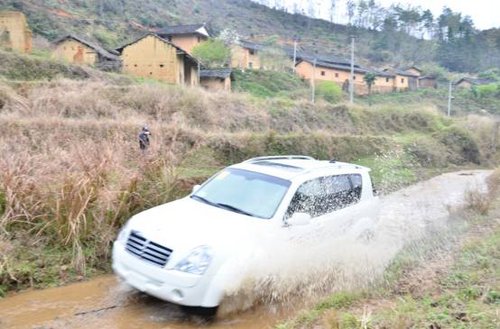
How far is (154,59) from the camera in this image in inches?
1487

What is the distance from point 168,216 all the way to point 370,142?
2337cm

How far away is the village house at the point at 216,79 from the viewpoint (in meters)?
41.1

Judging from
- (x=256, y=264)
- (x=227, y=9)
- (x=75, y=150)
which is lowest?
(x=256, y=264)

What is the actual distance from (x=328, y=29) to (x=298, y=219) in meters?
101

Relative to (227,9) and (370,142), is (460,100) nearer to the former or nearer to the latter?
(370,142)

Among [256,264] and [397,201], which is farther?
[397,201]

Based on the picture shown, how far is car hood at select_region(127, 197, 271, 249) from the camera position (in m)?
5.49

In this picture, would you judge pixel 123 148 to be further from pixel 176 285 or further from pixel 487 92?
pixel 487 92

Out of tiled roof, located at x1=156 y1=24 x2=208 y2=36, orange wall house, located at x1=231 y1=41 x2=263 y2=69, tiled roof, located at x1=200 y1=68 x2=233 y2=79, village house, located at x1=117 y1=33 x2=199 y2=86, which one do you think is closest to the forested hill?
tiled roof, located at x1=156 y1=24 x2=208 y2=36

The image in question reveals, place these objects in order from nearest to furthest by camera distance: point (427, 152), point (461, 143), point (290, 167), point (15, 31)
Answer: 1. point (290, 167)
2. point (427, 152)
3. point (461, 143)
4. point (15, 31)

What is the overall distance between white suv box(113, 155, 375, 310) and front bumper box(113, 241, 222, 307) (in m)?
0.01

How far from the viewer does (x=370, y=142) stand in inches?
1096

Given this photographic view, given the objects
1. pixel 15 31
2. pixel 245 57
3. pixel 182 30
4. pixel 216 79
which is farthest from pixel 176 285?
pixel 245 57

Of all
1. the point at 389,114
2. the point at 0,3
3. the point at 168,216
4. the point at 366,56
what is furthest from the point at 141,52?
the point at 366,56
